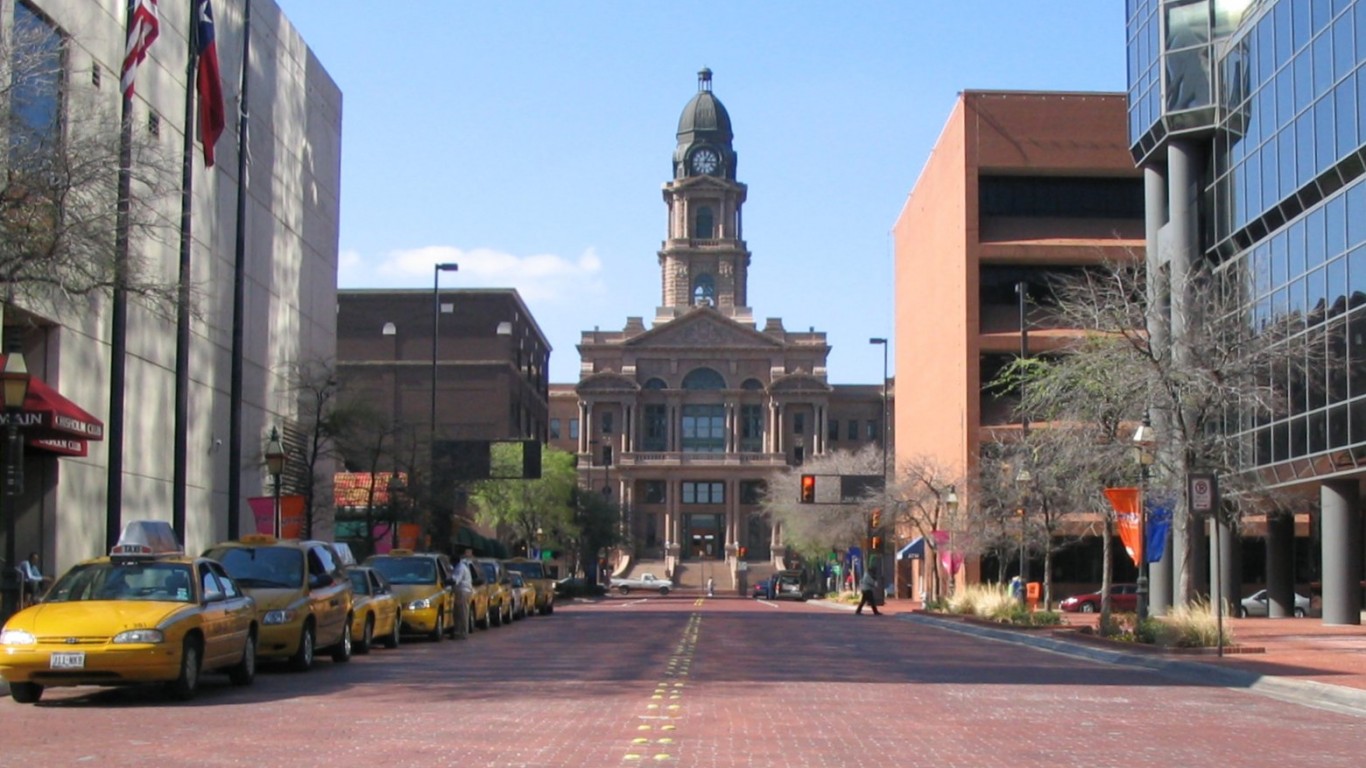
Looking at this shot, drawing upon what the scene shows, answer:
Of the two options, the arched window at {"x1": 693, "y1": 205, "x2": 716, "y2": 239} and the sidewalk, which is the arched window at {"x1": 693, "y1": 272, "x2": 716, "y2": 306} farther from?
the sidewalk

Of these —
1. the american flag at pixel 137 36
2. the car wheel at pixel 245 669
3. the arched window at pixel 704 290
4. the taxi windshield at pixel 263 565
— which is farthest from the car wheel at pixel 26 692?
the arched window at pixel 704 290

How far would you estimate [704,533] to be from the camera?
14738 centimetres

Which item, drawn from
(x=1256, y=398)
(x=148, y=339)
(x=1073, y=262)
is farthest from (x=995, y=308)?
(x=148, y=339)

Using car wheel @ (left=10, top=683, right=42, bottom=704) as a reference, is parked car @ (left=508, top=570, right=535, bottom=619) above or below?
below

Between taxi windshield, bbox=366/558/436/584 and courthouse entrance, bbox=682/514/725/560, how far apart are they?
114046mm

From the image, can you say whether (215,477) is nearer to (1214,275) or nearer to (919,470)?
(1214,275)

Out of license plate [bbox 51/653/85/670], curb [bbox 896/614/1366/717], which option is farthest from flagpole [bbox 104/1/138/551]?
curb [bbox 896/614/1366/717]

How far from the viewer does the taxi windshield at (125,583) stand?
18.3 m

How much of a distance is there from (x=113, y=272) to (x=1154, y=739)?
13.6m

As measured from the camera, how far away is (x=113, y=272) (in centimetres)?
2091

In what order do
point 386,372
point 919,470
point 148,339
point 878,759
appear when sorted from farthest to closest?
1. point 386,372
2. point 919,470
3. point 148,339
4. point 878,759

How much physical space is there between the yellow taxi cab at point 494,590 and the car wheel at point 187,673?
18521mm

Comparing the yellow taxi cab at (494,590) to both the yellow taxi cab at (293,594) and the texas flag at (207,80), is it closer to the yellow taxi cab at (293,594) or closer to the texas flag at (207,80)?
the texas flag at (207,80)

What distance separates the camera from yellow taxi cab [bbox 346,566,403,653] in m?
26.8
